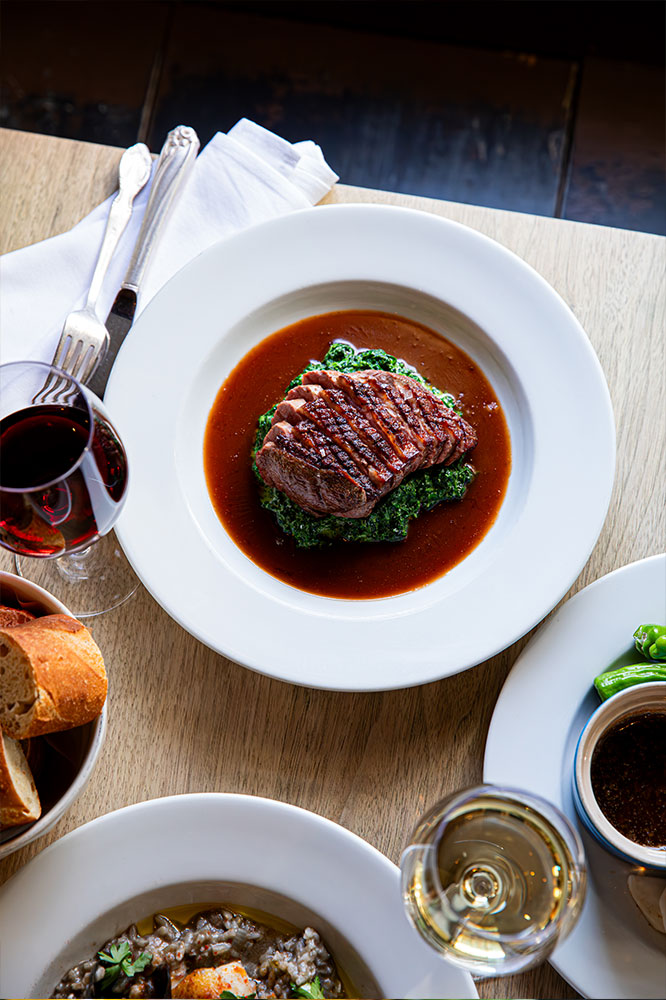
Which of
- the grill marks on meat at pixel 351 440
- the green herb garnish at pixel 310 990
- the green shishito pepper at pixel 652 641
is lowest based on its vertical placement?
the green herb garnish at pixel 310 990

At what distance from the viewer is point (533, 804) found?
1685 mm

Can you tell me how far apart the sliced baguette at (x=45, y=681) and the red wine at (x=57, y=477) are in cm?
19

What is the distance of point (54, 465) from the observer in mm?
1825

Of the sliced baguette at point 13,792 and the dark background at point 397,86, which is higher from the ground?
the dark background at point 397,86

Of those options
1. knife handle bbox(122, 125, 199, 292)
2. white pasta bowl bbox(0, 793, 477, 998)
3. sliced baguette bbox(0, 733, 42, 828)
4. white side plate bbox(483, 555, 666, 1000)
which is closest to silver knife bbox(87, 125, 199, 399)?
knife handle bbox(122, 125, 199, 292)

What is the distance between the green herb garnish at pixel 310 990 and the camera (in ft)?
5.79

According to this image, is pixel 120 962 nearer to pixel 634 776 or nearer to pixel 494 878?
pixel 494 878

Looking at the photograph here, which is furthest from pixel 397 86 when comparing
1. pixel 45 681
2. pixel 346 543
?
pixel 45 681

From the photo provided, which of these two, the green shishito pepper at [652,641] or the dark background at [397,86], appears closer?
the green shishito pepper at [652,641]

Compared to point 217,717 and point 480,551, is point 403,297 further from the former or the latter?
→ point 217,717

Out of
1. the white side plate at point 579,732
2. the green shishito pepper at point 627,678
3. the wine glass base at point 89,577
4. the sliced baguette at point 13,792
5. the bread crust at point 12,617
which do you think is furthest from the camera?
the wine glass base at point 89,577

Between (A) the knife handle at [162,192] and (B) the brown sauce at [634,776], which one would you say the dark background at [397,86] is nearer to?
(A) the knife handle at [162,192]

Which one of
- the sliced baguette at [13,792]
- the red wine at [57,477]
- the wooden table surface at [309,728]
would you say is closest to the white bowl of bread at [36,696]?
the sliced baguette at [13,792]

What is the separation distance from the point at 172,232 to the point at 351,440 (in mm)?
756
